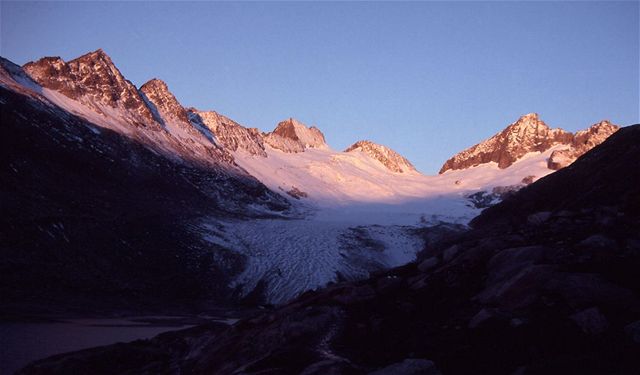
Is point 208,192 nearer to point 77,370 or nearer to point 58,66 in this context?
point 58,66

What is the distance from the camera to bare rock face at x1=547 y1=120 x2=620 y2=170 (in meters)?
174

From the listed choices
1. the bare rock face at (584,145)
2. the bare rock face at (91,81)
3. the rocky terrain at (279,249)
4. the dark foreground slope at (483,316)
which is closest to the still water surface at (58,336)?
the rocky terrain at (279,249)

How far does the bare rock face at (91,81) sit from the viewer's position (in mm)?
95438

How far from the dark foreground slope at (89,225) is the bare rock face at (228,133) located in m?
63.2

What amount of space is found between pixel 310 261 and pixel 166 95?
83.6 m

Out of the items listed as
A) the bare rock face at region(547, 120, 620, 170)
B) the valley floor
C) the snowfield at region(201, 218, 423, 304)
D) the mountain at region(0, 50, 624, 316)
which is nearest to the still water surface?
the mountain at region(0, 50, 624, 316)

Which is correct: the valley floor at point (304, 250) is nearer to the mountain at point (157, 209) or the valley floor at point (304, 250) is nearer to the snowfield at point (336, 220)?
the snowfield at point (336, 220)

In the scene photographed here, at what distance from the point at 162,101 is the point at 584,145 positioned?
414 feet

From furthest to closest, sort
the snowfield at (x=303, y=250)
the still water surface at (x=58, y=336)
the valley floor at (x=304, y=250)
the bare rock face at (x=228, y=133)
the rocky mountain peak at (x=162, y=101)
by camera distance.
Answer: the bare rock face at (x=228, y=133) → the rocky mountain peak at (x=162, y=101) → the snowfield at (x=303, y=250) → the valley floor at (x=304, y=250) → the still water surface at (x=58, y=336)

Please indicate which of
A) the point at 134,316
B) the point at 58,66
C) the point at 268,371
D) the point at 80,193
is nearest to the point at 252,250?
the point at 80,193

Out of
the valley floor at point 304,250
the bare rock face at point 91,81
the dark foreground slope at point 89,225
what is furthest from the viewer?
the bare rock face at point 91,81

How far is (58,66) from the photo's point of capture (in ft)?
331

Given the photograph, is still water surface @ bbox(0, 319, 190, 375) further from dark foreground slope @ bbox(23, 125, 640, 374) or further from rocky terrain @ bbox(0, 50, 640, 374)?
dark foreground slope @ bbox(23, 125, 640, 374)

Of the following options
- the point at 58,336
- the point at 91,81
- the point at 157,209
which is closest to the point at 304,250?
the point at 157,209
